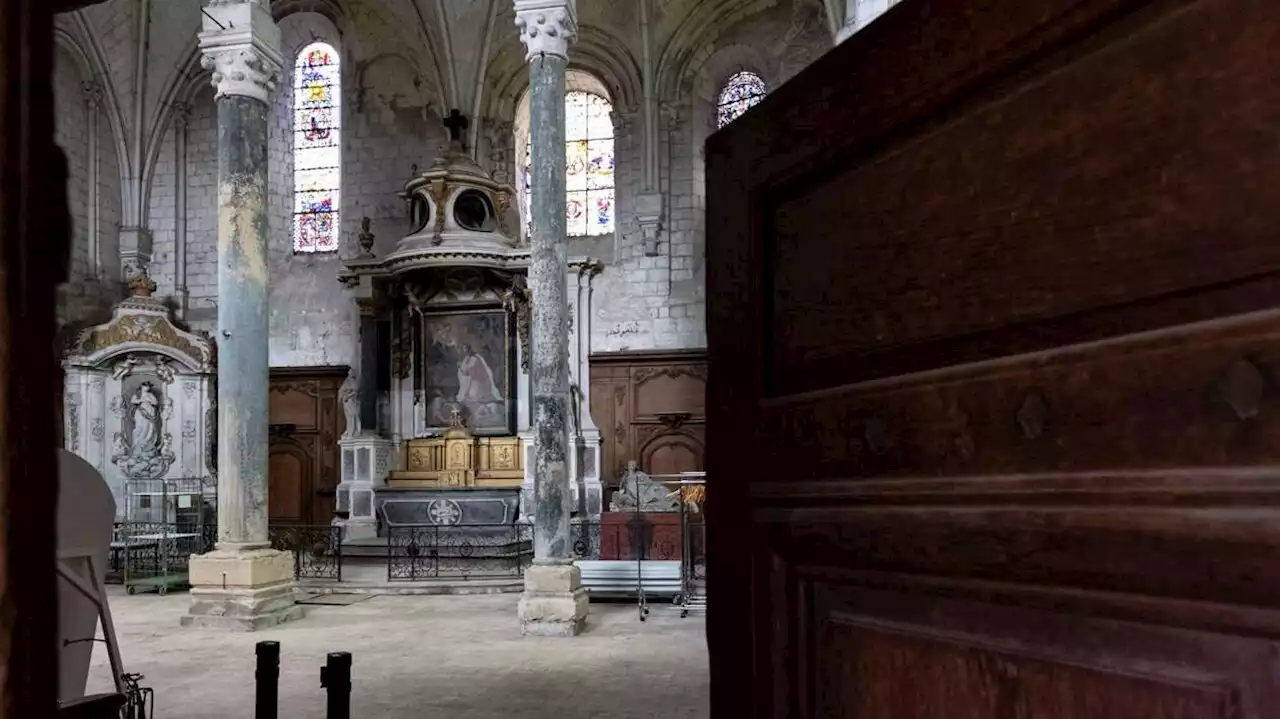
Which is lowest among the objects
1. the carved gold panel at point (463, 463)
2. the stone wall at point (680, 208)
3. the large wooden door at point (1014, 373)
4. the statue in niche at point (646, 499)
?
the statue in niche at point (646, 499)

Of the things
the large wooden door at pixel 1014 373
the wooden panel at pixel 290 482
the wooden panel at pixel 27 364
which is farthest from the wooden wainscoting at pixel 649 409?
the wooden panel at pixel 27 364

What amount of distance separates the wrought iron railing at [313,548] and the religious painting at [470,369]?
2.24 meters

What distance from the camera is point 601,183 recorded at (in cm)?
1477

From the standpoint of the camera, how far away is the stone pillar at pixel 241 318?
832cm

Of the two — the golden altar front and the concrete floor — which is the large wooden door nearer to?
the concrete floor

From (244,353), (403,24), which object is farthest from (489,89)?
(244,353)

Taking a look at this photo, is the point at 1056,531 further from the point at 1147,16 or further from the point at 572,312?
the point at 572,312

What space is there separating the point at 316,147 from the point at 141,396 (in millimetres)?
4832

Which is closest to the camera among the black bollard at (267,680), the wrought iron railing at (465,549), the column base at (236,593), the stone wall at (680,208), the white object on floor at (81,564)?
the white object on floor at (81,564)

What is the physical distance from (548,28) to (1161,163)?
8108 mm

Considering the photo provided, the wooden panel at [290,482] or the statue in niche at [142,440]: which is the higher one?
the statue in niche at [142,440]

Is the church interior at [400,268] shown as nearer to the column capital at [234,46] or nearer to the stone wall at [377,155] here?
the stone wall at [377,155]

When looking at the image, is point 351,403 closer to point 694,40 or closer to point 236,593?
point 236,593

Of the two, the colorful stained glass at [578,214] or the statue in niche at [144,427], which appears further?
the colorful stained glass at [578,214]
